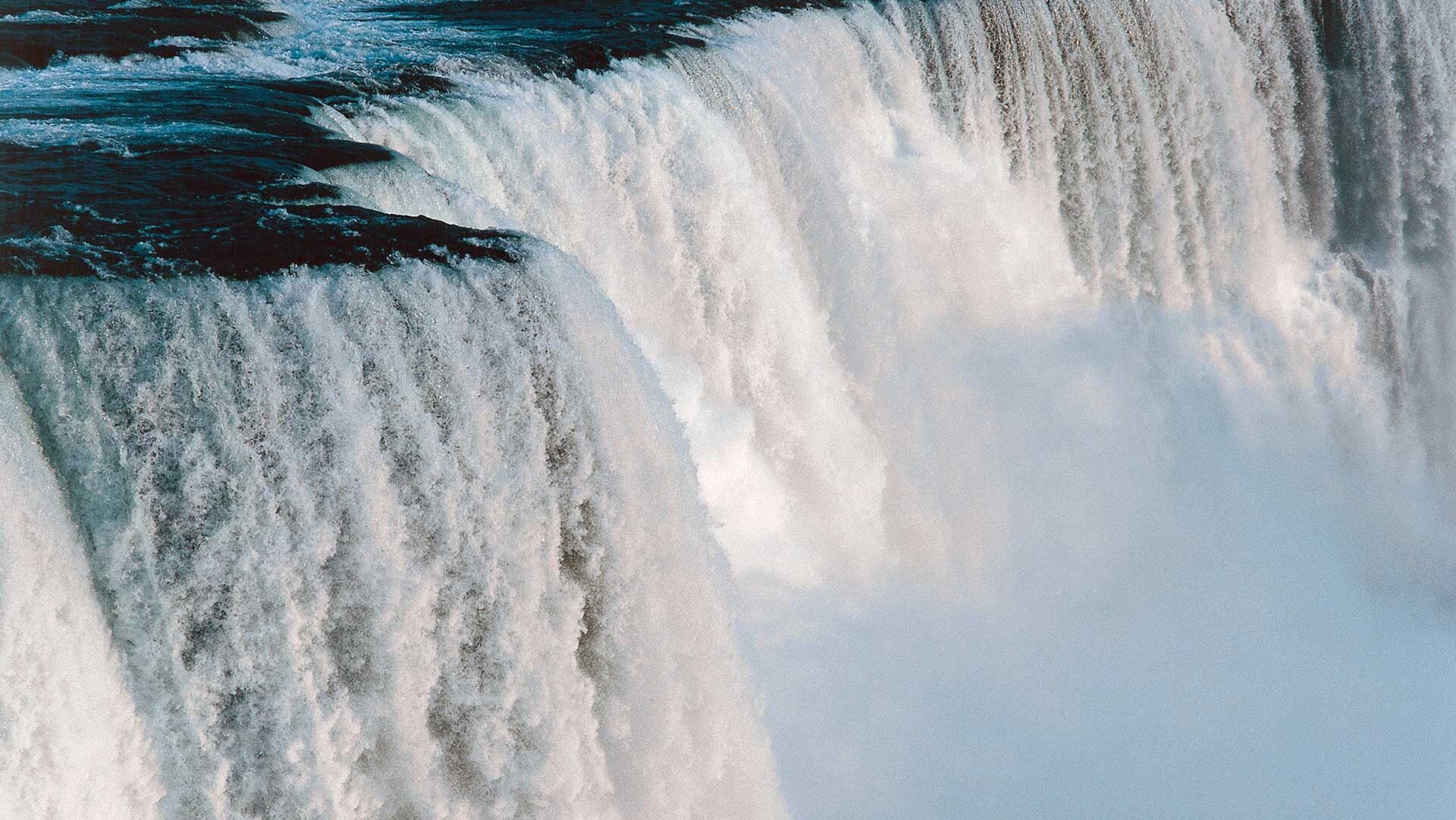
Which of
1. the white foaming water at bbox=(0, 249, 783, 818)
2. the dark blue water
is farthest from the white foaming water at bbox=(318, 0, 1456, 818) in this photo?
the white foaming water at bbox=(0, 249, 783, 818)

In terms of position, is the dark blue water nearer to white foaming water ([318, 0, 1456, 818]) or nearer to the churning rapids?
the churning rapids

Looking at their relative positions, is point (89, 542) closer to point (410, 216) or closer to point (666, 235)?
point (410, 216)

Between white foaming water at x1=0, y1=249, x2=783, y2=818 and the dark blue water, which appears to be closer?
white foaming water at x1=0, y1=249, x2=783, y2=818

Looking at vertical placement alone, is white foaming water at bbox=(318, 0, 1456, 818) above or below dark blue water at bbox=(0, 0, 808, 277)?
below

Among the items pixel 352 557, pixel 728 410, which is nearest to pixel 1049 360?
pixel 728 410

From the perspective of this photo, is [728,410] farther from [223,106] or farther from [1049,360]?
[1049,360]

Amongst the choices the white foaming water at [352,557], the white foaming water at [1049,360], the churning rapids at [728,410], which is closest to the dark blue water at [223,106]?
the churning rapids at [728,410]

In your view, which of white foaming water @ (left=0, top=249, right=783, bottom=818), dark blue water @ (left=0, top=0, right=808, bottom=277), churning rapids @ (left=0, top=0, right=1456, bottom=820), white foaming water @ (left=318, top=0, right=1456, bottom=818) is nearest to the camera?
white foaming water @ (left=0, top=249, right=783, bottom=818)
